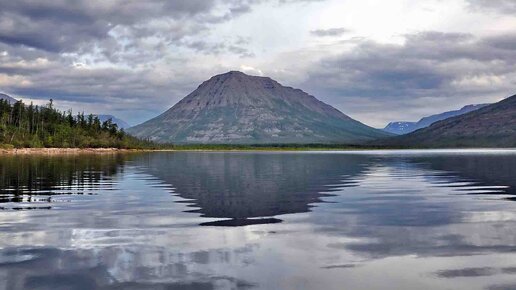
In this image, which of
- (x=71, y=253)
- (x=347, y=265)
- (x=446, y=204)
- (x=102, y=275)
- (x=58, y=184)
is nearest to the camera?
(x=102, y=275)

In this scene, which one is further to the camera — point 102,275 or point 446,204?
point 446,204

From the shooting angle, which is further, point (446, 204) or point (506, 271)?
point (446, 204)

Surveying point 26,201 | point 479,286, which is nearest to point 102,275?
point 479,286

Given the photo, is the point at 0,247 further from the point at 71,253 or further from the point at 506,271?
the point at 506,271

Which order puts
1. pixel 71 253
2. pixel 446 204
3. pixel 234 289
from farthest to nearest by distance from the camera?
pixel 446 204
pixel 71 253
pixel 234 289

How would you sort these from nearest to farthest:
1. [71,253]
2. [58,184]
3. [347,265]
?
[347,265] → [71,253] → [58,184]

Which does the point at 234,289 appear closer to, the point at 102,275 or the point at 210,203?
the point at 102,275

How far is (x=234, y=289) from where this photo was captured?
55.5ft

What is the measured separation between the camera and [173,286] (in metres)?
17.2

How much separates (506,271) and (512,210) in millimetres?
18473

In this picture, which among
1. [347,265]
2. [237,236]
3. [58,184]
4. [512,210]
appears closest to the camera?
[347,265]

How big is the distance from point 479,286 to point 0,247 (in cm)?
2029

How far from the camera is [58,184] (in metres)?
57.9

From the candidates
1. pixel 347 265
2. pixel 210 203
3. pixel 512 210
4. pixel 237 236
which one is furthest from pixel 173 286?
pixel 512 210
